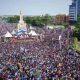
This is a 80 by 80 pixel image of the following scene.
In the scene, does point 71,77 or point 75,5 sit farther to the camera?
point 75,5

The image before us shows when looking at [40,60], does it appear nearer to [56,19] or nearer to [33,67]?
[33,67]

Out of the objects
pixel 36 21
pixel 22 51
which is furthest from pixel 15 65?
pixel 36 21

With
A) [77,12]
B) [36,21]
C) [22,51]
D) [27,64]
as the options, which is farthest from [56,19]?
[27,64]

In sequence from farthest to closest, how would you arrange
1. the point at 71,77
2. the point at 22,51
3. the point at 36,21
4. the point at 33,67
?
the point at 36,21
the point at 22,51
the point at 33,67
the point at 71,77

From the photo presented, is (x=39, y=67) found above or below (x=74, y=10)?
above

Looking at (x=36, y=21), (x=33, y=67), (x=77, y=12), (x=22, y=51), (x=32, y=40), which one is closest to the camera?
(x=33, y=67)

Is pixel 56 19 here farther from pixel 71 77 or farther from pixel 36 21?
pixel 71 77

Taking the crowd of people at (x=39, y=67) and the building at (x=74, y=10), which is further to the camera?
the building at (x=74, y=10)

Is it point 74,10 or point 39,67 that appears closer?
point 39,67

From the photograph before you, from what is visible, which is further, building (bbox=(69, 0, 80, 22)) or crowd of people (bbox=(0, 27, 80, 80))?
building (bbox=(69, 0, 80, 22))
